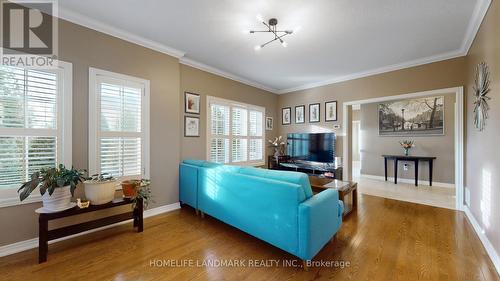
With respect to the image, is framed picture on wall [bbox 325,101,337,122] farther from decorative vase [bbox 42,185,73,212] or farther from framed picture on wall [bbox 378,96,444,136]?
decorative vase [bbox 42,185,73,212]

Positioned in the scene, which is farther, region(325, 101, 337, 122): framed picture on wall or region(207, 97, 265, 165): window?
region(325, 101, 337, 122): framed picture on wall

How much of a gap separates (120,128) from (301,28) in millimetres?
2822

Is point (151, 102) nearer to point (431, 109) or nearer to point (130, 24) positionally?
point (130, 24)

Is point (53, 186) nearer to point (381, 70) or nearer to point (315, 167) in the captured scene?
point (315, 167)

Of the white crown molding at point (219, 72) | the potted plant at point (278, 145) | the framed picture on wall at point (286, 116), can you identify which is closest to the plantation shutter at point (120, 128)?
the white crown molding at point (219, 72)

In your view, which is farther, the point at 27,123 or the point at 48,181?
the point at 27,123

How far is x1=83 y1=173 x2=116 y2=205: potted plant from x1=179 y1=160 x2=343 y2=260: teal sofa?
46.2 inches

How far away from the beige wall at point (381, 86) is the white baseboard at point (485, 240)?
6.83ft

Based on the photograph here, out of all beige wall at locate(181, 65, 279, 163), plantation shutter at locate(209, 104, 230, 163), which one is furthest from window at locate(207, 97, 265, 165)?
beige wall at locate(181, 65, 279, 163)

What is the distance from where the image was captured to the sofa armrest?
1739mm

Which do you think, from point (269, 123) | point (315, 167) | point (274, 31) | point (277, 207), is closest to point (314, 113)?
point (269, 123)

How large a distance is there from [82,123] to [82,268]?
5.37 feet

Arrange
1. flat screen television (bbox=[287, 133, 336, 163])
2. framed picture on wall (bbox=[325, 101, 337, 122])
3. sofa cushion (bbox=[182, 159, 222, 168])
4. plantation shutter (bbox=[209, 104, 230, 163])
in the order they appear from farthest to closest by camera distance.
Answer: framed picture on wall (bbox=[325, 101, 337, 122])
flat screen television (bbox=[287, 133, 336, 163])
plantation shutter (bbox=[209, 104, 230, 163])
sofa cushion (bbox=[182, 159, 222, 168])

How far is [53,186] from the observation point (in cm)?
198
